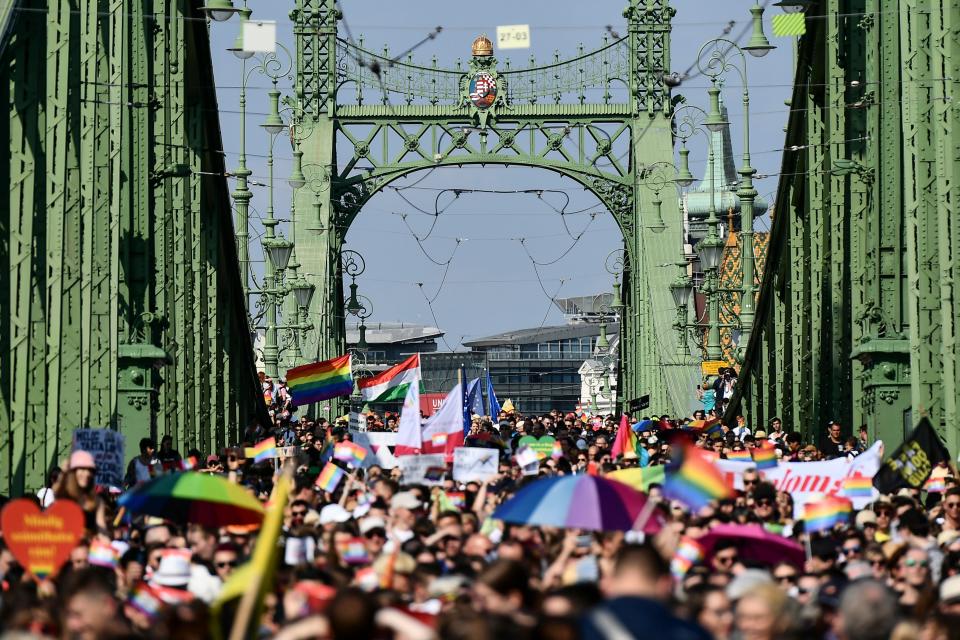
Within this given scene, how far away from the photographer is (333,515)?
18.3 meters

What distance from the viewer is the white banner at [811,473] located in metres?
20.8

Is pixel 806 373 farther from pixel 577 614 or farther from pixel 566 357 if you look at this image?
pixel 566 357

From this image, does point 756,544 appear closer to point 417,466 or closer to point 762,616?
point 762,616

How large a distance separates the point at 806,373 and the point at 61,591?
2568 cm

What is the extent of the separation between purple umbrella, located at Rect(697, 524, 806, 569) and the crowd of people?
54 mm

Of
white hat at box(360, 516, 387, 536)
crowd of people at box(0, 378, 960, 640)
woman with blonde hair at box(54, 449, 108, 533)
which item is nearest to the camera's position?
crowd of people at box(0, 378, 960, 640)

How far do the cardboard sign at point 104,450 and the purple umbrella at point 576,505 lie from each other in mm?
6682

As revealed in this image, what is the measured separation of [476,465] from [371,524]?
5.55 metres

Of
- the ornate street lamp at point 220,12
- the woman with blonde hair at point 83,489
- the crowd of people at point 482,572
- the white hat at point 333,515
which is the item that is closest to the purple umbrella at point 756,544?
the crowd of people at point 482,572

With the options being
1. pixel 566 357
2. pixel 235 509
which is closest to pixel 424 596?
pixel 235 509

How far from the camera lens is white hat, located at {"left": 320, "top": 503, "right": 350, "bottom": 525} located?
18047 millimetres

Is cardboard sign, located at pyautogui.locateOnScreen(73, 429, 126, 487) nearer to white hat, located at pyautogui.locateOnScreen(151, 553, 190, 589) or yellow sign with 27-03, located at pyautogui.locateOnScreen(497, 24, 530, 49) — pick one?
white hat, located at pyautogui.locateOnScreen(151, 553, 190, 589)

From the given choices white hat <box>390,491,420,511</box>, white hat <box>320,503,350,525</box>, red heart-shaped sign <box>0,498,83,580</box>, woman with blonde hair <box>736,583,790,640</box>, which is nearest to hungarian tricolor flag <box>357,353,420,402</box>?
white hat <box>390,491,420,511</box>

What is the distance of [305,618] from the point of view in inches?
369
